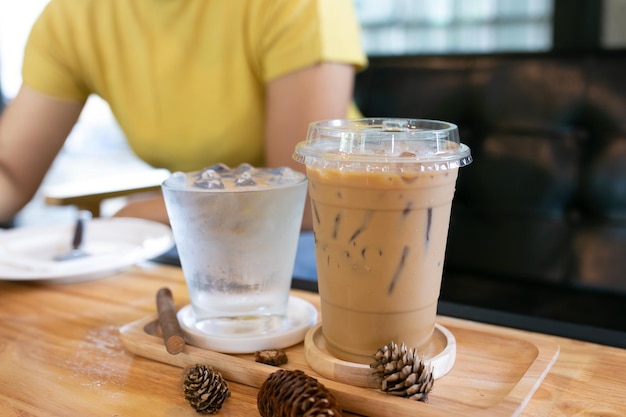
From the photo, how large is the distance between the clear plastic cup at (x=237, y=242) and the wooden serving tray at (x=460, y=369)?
0.17 ft

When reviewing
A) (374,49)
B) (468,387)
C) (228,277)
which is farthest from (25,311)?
(374,49)

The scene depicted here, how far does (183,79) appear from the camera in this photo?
1365mm

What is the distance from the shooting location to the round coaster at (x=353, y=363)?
0.53 meters

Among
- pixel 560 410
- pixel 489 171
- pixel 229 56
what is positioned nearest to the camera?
pixel 560 410

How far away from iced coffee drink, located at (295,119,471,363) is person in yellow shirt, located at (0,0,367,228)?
71 centimetres

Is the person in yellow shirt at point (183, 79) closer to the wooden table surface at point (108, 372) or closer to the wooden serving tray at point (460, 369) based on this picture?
the wooden table surface at point (108, 372)

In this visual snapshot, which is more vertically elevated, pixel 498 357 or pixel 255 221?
pixel 255 221

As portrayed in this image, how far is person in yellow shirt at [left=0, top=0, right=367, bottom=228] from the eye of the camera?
1.23m

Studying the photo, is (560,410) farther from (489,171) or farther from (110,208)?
(110,208)

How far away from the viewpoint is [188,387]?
524mm

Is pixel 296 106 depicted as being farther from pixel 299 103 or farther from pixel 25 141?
pixel 25 141

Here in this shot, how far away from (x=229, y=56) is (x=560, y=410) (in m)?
1.01

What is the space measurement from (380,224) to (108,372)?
0.29 meters

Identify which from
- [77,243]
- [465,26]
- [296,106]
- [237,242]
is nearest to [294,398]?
[237,242]
